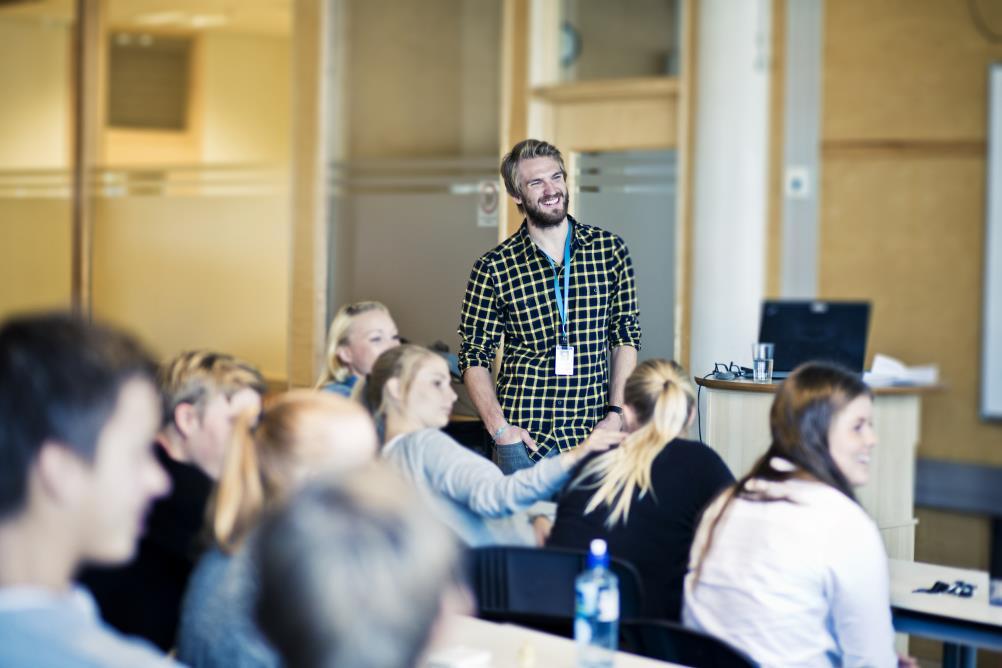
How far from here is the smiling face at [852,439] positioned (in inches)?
97.1

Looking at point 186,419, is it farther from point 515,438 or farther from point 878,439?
point 878,439

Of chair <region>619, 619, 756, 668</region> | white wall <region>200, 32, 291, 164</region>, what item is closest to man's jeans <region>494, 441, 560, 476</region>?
chair <region>619, 619, 756, 668</region>

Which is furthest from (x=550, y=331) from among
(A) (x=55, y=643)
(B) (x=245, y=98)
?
(B) (x=245, y=98)

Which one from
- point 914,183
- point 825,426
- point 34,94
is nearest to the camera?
point 825,426

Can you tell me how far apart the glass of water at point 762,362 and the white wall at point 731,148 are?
1.51 metres

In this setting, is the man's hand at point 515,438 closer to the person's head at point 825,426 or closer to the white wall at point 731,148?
the person's head at point 825,426

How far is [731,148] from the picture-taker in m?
5.07

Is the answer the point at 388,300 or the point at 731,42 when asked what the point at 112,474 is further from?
the point at 731,42

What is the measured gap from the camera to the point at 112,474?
4.02ft

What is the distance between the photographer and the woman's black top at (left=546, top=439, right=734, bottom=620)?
8.75ft

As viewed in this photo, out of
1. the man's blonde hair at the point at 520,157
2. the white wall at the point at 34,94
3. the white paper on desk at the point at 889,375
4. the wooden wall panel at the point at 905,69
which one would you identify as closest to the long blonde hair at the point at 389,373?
the man's blonde hair at the point at 520,157

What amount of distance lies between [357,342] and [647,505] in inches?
50.4

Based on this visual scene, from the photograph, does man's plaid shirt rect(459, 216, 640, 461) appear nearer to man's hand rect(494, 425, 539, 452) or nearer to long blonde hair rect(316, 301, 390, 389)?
man's hand rect(494, 425, 539, 452)

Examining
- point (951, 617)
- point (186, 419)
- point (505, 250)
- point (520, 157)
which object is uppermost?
point (520, 157)
